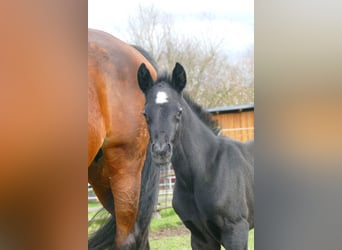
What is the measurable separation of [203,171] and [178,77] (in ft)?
1.76

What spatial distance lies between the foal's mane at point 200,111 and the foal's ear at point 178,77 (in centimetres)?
3

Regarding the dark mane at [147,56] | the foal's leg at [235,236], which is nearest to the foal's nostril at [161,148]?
the dark mane at [147,56]

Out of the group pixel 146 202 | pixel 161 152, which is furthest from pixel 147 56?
pixel 146 202

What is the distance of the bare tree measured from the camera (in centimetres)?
310

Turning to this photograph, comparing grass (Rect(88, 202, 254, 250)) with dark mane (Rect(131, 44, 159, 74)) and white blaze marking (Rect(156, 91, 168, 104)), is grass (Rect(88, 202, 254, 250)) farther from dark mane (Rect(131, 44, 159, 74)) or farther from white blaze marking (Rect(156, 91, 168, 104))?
dark mane (Rect(131, 44, 159, 74))

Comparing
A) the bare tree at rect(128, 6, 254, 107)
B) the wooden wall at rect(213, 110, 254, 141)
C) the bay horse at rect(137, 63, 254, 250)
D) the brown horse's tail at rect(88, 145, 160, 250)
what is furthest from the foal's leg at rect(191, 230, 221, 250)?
the bare tree at rect(128, 6, 254, 107)

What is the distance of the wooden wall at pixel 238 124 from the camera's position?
326 cm

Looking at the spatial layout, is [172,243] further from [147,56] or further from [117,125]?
[147,56]

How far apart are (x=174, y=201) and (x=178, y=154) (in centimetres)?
24

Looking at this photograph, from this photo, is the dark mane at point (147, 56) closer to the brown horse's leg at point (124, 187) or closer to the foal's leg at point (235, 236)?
the brown horse's leg at point (124, 187)
